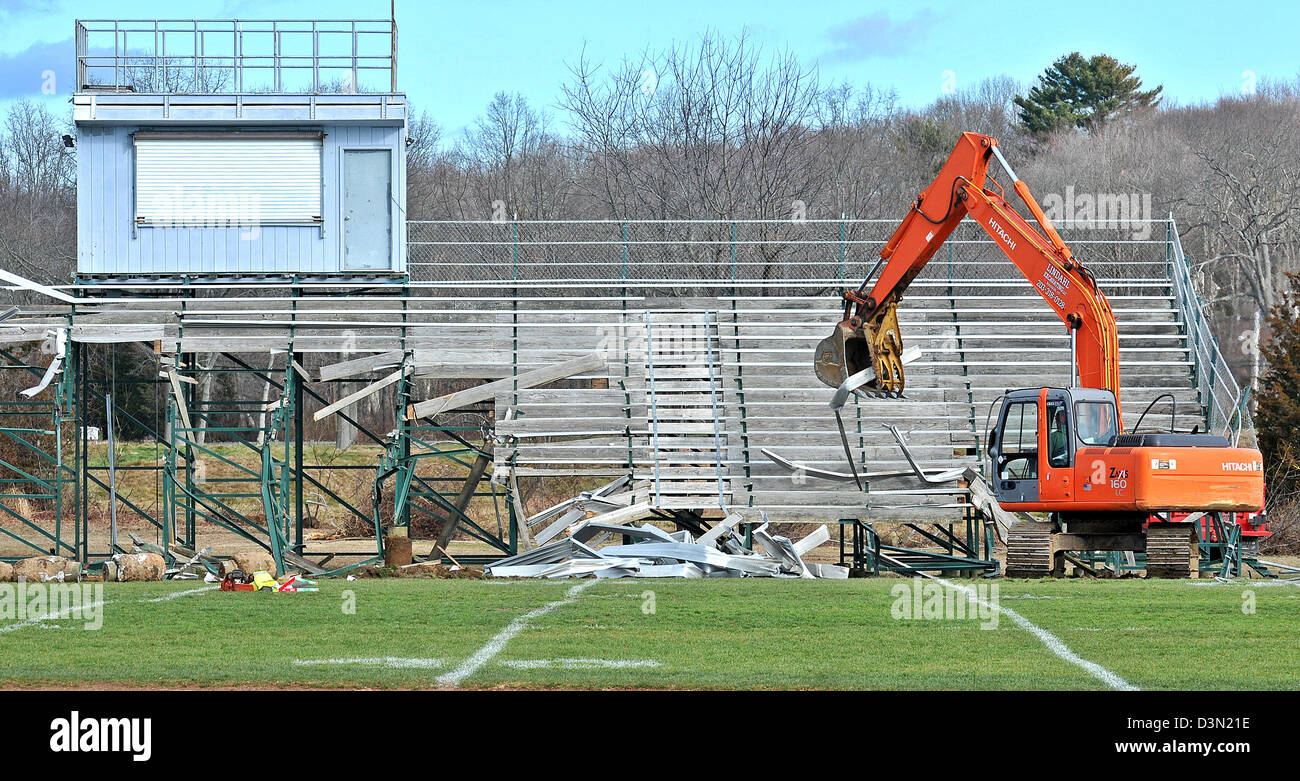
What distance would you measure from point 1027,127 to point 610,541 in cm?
5675

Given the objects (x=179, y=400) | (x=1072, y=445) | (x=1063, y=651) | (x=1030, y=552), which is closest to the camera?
(x=1063, y=651)

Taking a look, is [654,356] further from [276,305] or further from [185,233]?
[185,233]

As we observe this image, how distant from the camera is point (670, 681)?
9.93 meters

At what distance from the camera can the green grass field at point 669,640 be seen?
33.1 ft

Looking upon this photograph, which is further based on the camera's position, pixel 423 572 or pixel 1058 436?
pixel 423 572

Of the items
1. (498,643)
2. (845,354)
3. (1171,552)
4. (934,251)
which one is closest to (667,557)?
(845,354)

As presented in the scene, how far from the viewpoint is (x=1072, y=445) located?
62.4ft

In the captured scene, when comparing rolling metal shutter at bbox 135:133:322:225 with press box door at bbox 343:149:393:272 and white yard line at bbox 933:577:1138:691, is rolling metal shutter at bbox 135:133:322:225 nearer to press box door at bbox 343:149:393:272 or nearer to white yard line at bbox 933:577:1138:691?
press box door at bbox 343:149:393:272

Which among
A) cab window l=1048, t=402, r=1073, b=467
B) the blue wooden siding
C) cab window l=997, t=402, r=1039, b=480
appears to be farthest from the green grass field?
the blue wooden siding

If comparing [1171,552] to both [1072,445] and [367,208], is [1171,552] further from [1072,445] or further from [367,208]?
[367,208]

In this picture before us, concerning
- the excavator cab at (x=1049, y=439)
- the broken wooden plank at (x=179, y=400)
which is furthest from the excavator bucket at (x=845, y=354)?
the broken wooden plank at (x=179, y=400)

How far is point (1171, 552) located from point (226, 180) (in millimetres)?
17308

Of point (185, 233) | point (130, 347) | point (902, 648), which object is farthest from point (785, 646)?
point (130, 347)

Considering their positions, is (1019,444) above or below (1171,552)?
above
